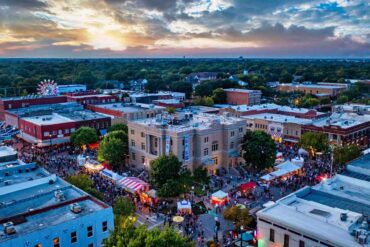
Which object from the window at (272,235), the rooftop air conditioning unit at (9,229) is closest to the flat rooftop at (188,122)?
the window at (272,235)

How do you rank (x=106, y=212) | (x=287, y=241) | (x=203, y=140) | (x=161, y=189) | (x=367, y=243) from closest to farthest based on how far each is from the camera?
1. (x=367, y=243)
2. (x=287, y=241)
3. (x=106, y=212)
4. (x=161, y=189)
5. (x=203, y=140)

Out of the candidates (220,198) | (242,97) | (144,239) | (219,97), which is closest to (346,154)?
(220,198)

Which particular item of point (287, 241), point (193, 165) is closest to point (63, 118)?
point (193, 165)

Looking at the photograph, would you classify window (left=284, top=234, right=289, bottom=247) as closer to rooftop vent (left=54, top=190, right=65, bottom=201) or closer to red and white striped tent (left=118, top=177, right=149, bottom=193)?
rooftop vent (left=54, top=190, right=65, bottom=201)

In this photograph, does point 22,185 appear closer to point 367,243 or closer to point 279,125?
point 367,243

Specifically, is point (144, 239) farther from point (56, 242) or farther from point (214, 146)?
point (214, 146)

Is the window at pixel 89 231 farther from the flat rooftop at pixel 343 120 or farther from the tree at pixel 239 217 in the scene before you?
the flat rooftop at pixel 343 120
